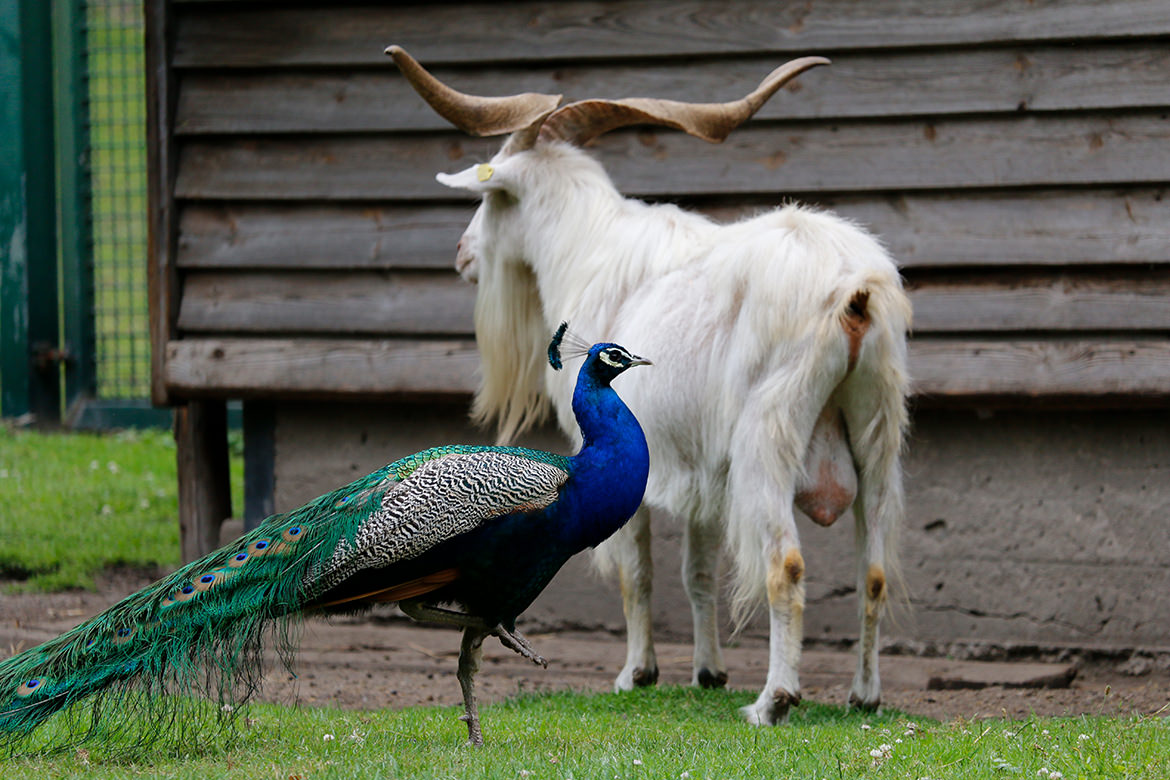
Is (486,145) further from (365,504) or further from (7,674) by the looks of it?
(7,674)

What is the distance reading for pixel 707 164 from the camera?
7.11m

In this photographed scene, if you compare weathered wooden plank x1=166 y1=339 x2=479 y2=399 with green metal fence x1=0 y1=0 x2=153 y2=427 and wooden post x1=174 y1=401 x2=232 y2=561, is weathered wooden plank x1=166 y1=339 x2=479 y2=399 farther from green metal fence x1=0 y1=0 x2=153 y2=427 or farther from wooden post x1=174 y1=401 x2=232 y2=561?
green metal fence x1=0 y1=0 x2=153 y2=427

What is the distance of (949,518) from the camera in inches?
272

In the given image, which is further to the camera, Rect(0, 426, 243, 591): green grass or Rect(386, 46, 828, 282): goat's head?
Rect(0, 426, 243, 591): green grass

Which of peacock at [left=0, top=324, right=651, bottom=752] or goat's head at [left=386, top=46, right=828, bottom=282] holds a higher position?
goat's head at [left=386, top=46, right=828, bottom=282]

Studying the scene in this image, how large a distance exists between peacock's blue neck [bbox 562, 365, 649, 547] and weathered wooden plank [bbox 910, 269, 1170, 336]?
308 centimetres

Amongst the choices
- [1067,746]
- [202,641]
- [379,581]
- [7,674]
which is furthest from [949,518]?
[7,674]

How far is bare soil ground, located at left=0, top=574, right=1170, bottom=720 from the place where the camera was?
19.4ft

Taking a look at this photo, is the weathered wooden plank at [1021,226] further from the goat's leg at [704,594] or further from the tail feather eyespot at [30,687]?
the tail feather eyespot at [30,687]

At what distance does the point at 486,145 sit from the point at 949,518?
3.40m

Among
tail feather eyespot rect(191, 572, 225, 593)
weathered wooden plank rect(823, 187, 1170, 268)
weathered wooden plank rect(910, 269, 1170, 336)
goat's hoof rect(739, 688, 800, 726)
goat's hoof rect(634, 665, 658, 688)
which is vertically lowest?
goat's hoof rect(634, 665, 658, 688)

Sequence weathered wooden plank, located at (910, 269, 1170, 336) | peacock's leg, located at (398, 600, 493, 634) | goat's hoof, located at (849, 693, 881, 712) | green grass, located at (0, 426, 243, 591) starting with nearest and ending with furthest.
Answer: peacock's leg, located at (398, 600, 493, 634) < goat's hoof, located at (849, 693, 881, 712) < weathered wooden plank, located at (910, 269, 1170, 336) < green grass, located at (0, 426, 243, 591)

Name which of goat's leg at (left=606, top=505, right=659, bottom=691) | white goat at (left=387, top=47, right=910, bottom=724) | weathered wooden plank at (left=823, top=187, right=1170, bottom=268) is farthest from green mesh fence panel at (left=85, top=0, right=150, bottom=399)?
weathered wooden plank at (left=823, top=187, right=1170, bottom=268)

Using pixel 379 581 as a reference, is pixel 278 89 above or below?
above
